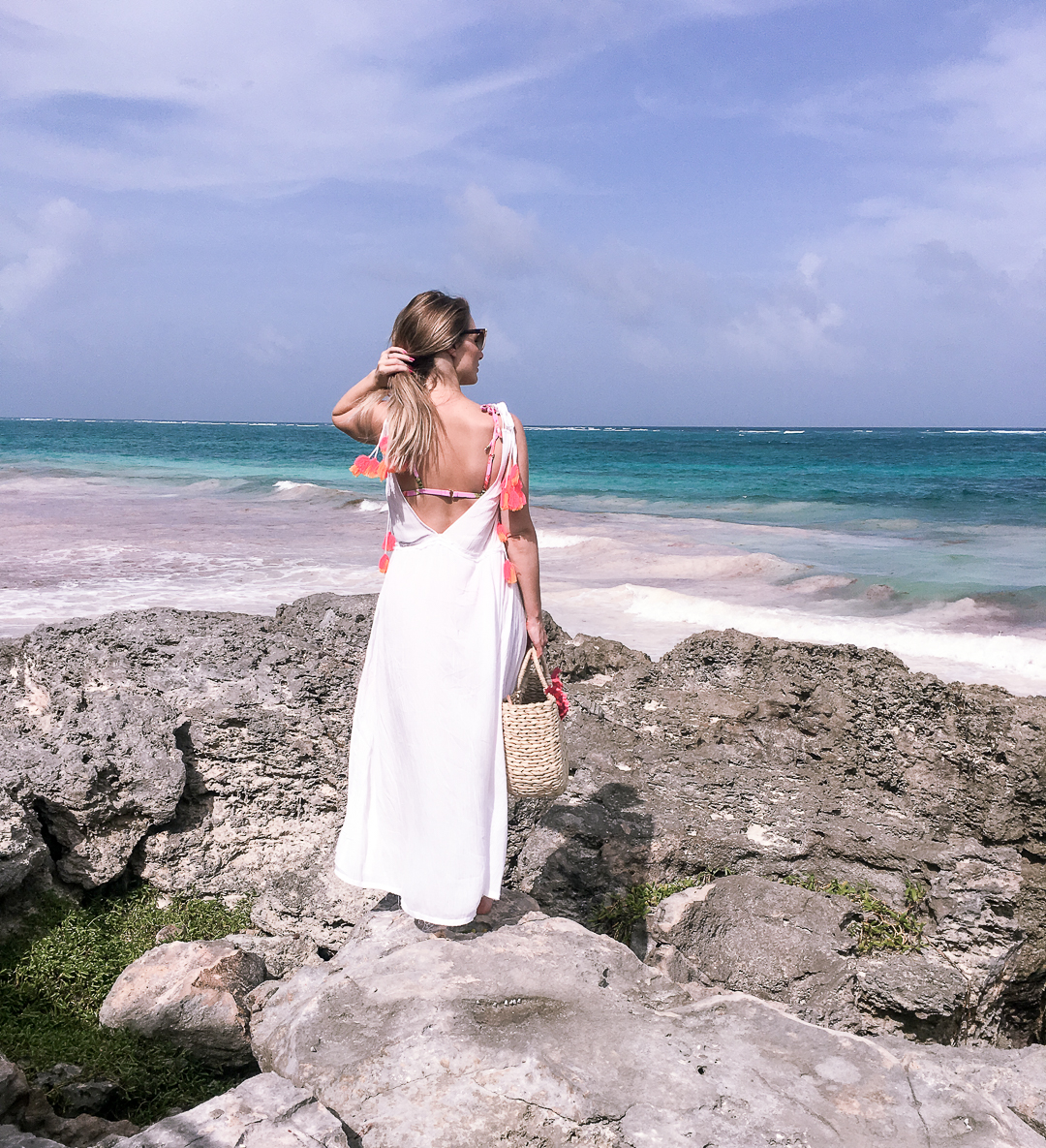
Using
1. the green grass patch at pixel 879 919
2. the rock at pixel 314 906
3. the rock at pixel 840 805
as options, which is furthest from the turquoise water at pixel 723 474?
the rock at pixel 314 906

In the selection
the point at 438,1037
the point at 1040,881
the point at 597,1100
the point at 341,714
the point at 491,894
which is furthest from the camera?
the point at 341,714

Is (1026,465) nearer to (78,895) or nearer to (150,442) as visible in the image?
(78,895)

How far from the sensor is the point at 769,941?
3529 mm

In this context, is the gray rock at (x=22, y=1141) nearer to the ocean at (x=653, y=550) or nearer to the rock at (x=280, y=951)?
the rock at (x=280, y=951)

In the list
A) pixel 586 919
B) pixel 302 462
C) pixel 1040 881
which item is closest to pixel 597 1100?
pixel 586 919

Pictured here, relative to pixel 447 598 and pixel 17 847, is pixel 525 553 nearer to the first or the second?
pixel 447 598

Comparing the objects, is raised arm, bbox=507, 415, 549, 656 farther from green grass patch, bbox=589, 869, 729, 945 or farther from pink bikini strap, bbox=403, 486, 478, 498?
green grass patch, bbox=589, 869, 729, 945

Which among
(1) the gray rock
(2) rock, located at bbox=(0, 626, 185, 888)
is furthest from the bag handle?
(1) the gray rock

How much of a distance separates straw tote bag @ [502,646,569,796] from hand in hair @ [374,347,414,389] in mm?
1167

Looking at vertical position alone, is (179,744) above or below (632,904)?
above

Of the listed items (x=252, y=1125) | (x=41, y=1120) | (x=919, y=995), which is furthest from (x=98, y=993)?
(x=919, y=995)

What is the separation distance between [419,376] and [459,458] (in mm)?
330

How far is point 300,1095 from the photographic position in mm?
2383

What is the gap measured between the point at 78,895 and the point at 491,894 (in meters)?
1.86
